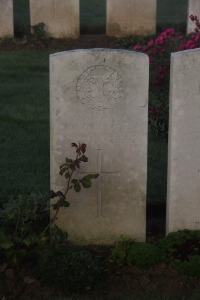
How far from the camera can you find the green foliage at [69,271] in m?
5.40

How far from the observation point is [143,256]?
5723 millimetres

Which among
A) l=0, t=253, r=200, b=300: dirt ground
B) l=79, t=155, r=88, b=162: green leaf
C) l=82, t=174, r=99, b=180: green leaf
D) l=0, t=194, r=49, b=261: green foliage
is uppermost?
l=79, t=155, r=88, b=162: green leaf

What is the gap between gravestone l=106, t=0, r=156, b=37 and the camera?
49.7ft

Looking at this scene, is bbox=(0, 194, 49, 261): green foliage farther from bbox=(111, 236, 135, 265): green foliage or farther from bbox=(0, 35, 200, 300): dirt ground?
bbox=(111, 236, 135, 265): green foliage

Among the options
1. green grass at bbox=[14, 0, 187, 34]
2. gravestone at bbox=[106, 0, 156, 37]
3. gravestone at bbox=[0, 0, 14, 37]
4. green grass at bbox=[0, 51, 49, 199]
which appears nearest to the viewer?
green grass at bbox=[0, 51, 49, 199]

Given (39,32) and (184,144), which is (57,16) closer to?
(39,32)

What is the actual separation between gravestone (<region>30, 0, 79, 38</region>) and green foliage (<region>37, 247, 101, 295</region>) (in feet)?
32.6

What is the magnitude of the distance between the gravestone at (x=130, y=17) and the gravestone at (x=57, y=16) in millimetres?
640

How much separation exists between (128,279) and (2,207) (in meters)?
1.63

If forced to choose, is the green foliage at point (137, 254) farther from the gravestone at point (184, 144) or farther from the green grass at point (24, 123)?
the green grass at point (24, 123)

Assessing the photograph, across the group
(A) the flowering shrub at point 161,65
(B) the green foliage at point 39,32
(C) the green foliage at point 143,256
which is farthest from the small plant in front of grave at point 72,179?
(B) the green foliage at point 39,32

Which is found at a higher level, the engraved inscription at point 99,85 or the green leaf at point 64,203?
the engraved inscription at point 99,85

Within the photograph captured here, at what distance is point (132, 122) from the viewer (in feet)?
19.1

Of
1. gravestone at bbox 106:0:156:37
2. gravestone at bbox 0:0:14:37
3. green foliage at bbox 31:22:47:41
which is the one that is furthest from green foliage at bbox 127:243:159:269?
gravestone at bbox 106:0:156:37
